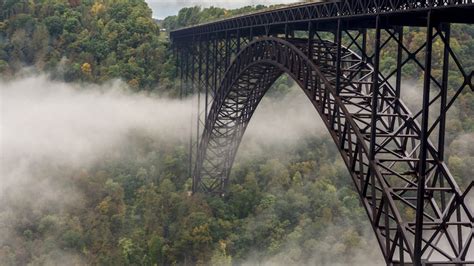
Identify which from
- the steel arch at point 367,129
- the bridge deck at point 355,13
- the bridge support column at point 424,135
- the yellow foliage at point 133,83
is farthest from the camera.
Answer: the yellow foliage at point 133,83

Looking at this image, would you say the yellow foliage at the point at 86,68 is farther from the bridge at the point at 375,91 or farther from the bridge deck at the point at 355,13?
the bridge deck at the point at 355,13

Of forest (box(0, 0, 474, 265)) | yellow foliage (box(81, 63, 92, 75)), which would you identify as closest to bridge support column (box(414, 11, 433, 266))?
forest (box(0, 0, 474, 265))

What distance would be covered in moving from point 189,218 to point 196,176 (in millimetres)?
3658

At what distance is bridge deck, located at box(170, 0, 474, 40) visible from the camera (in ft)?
45.2

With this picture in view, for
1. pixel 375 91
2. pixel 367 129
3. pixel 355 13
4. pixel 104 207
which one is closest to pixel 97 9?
pixel 104 207

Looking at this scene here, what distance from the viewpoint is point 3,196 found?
50125 millimetres

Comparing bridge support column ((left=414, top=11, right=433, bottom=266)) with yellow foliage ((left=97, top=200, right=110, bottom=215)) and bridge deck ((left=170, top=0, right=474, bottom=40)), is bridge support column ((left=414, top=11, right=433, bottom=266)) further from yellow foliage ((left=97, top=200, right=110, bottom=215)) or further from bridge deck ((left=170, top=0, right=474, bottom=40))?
yellow foliage ((left=97, top=200, right=110, bottom=215))

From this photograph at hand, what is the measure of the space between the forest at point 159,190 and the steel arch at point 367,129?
6.90m

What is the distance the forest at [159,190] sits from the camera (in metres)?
44.6

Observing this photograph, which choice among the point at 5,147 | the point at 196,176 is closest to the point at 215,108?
the point at 196,176

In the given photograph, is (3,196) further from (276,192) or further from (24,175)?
(276,192)

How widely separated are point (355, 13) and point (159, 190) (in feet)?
111

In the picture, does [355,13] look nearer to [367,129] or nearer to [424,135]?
[424,135]

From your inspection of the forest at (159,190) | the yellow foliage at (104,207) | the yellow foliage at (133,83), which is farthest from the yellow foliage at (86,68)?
the yellow foliage at (104,207)
